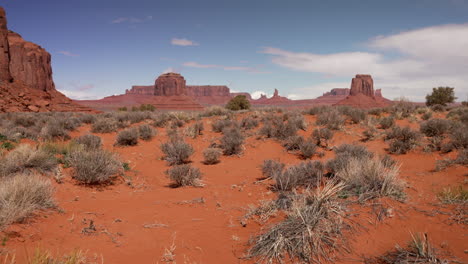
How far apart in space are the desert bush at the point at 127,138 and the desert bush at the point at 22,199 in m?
6.64

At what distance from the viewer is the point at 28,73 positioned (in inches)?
2240

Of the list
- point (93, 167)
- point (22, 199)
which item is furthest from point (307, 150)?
point (22, 199)

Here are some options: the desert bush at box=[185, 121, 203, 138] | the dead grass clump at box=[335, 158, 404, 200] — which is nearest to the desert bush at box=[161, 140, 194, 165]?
the desert bush at box=[185, 121, 203, 138]

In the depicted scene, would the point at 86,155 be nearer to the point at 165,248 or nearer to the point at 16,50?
the point at 165,248

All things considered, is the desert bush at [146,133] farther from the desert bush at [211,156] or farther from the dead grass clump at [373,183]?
the dead grass clump at [373,183]

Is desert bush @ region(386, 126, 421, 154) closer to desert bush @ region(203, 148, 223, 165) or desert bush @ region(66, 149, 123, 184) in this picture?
desert bush @ region(203, 148, 223, 165)

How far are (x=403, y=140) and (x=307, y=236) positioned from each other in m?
8.78

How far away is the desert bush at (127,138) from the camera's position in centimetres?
1108

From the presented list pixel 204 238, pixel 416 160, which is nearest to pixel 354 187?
pixel 204 238

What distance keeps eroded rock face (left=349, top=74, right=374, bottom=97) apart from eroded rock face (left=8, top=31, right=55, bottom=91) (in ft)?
342

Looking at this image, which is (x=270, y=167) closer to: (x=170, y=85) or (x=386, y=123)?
(x=386, y=123)

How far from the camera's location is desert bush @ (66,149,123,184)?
6406mm

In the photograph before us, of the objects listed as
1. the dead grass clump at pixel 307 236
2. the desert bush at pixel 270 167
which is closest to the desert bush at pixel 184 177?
the desert bush at pixel 270 167

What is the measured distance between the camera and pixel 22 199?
380 cm
